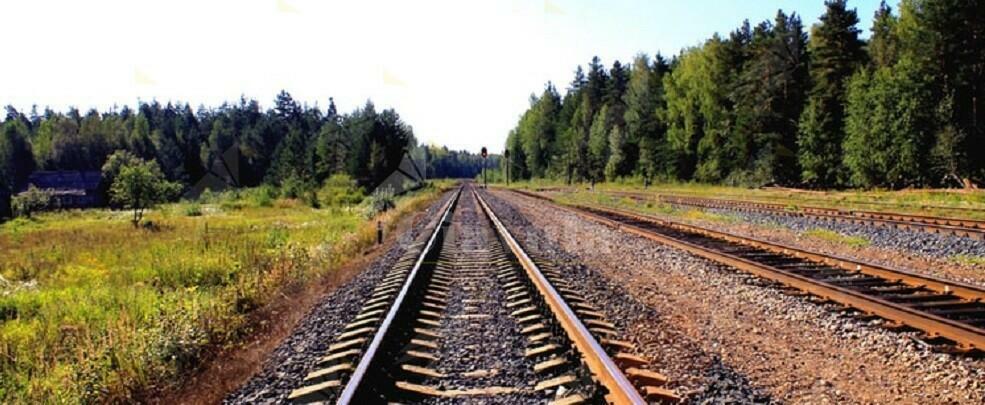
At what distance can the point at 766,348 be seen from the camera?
5930 mm

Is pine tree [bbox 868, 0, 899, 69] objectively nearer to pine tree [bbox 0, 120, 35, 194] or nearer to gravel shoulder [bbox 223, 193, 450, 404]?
gravel shoulder [bbox 223, 193, 450, 404]

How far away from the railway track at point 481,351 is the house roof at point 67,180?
90.7m

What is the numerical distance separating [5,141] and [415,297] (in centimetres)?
11588

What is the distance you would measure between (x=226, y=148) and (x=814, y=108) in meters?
107

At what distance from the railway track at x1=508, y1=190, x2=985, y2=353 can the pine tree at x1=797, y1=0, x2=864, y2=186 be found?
3257 centimetres

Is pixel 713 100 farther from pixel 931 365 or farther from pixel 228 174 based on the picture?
pixel 228 174

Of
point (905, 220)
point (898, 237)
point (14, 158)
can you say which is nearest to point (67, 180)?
point (14, 158)

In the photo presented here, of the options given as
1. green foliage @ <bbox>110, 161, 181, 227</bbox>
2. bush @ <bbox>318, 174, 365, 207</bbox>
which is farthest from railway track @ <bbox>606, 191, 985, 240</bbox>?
bush @ <bbox>318, 174, 365, 207</bbox>

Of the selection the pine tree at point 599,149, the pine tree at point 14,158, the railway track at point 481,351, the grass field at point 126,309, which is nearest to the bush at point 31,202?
the pine tree at point 14,158

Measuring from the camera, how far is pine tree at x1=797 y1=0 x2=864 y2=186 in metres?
40.9

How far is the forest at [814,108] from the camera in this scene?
33969mm

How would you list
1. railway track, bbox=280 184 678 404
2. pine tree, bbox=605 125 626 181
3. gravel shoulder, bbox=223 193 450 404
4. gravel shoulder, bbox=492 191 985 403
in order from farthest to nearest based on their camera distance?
pine tree, bbox=605 125 626 181 < gravel shoulder, bbox=223 193 450 404 < gravel shoulder, bbox=492 191 985 403 < railway track, bbox=280 184 678 404

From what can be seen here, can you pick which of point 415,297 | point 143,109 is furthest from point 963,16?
point 143,109

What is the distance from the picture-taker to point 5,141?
96875mm
